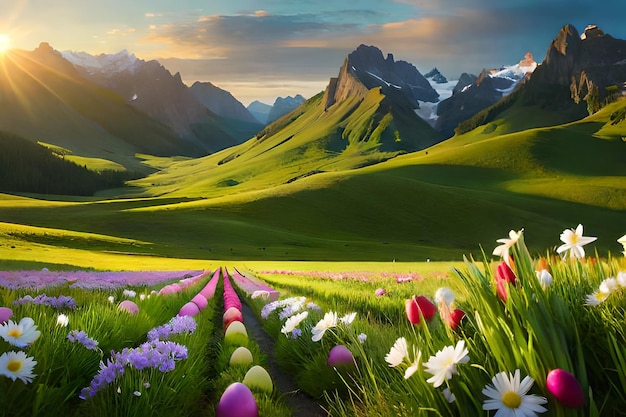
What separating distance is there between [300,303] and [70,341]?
3.12 m

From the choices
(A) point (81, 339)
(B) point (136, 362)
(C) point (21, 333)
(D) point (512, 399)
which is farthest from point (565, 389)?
(A) point (81, 339)

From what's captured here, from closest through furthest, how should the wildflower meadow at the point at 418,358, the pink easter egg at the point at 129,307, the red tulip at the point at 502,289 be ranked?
the wildflower meadow at the point at 418,358 → the red tulip at the point at 502,289 → the pink easter egg at the point at 129,307

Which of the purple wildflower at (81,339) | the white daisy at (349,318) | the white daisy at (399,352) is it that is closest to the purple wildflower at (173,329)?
the purple wildflower at (81,339)

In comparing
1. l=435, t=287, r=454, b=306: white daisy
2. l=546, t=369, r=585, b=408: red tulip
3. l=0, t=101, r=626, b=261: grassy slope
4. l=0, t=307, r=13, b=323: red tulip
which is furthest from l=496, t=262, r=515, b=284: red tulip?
l=0, t=101, r=626, b=261: grassy slope

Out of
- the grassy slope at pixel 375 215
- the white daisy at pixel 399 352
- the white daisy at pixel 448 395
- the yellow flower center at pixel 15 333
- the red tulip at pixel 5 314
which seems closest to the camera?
the white daisy at pixel 448 395

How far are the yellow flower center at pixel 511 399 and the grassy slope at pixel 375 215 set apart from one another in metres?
51.4

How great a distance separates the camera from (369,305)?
27.4ft

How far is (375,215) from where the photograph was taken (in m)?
90.9

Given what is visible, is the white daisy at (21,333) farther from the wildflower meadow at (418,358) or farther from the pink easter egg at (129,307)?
the pink easter egg at (129,307)

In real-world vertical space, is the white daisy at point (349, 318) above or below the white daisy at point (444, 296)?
below

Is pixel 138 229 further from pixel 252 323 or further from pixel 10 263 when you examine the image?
pixel 252 323

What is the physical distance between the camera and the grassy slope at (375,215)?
209ft

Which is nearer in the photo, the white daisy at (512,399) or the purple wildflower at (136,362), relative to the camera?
the white daisy at (512,399)

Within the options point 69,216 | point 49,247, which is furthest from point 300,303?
point 69,216
